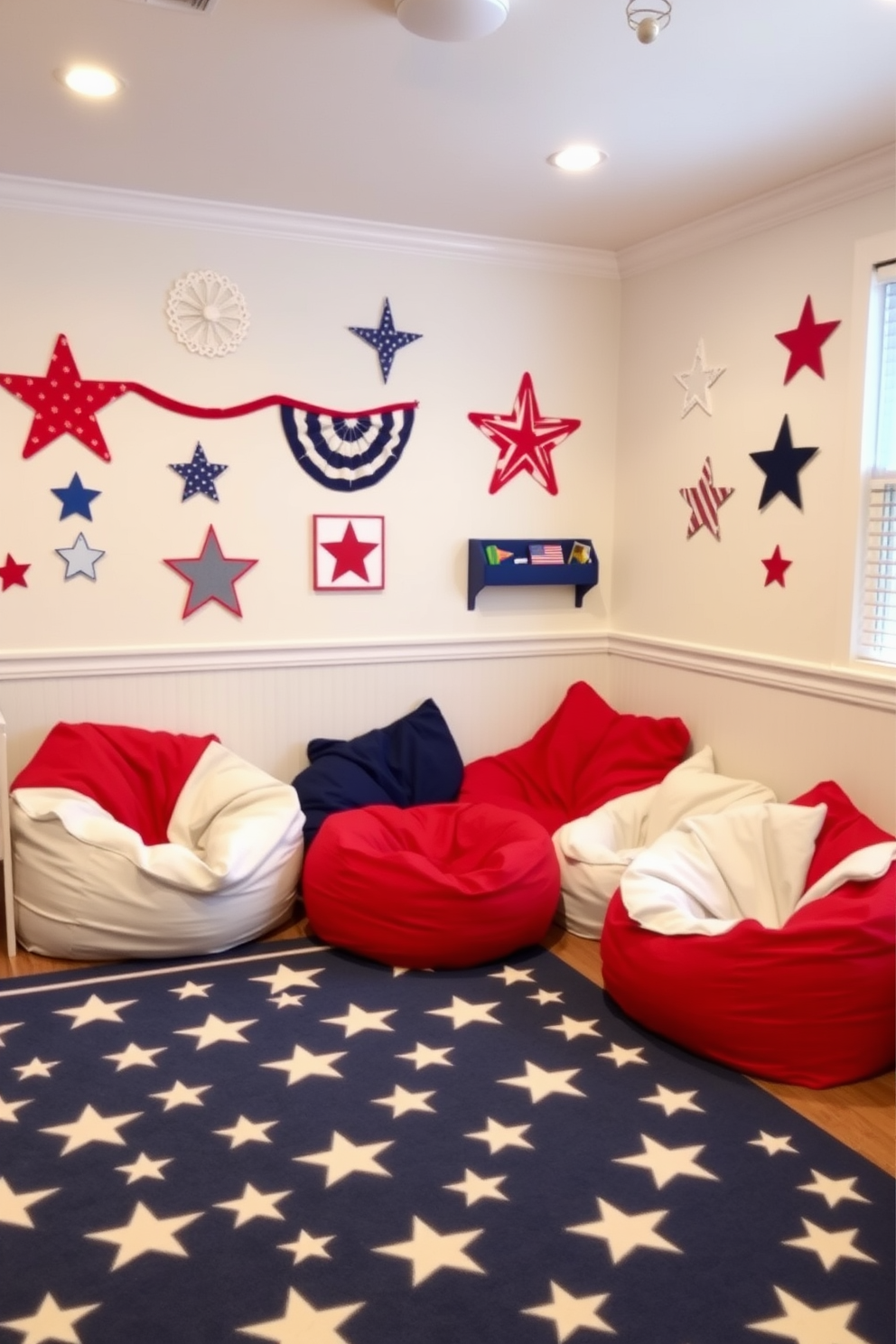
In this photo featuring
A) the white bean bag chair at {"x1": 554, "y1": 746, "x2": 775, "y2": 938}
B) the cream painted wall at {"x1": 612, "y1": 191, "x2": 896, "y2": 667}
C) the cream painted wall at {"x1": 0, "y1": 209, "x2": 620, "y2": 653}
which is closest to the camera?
the cream painted wall at {"x1": 612, "y1": 191, "x2": 896, "y2": 667}

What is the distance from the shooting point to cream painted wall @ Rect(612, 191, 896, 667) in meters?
3.33

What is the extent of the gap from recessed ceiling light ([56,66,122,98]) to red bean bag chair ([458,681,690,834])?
266cm

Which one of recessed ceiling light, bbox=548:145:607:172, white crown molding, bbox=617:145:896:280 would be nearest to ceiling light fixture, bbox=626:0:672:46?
recessed ceiling light, bbox=548:145:607:172

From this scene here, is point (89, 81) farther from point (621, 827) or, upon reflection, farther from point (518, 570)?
point (621, 827)

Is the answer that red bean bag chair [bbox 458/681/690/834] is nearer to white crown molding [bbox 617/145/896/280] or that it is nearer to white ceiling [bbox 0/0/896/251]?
white crown molding [bbox 617/145/896/280]

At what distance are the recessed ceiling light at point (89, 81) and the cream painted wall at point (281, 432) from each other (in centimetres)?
91

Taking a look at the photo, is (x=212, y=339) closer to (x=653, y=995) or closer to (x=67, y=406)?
(x=67, y=406)

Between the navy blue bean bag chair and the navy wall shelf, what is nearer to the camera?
the navy blue bean bag chair

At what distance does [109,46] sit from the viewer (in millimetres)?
2445

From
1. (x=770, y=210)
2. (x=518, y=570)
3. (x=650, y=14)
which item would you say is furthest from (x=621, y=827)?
(x=650, y=14)

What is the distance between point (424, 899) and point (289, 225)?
2438 mm

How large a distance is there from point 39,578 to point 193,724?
75cm

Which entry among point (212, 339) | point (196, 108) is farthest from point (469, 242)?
point (196, 108)

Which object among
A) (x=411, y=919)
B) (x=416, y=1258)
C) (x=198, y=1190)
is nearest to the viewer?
(x=416, y=1258)
